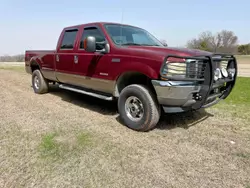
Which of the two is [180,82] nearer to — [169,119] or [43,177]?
[169,119]

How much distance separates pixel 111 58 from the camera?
4207 millimetres

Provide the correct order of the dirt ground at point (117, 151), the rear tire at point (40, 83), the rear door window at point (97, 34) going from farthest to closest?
the rear tire at point (40, 83)
the rear door window at point (97, 34)
the dirt ground at point (117, 151)

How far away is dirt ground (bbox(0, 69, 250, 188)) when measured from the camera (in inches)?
98.3

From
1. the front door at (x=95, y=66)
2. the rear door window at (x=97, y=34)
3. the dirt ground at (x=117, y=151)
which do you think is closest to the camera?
the dirt ground at (x=117, y=151)

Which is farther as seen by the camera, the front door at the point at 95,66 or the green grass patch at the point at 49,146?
the front door at the point at 95,66

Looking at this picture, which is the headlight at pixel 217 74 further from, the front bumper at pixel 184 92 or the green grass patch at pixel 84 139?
the green grass patch at pixel 84 139

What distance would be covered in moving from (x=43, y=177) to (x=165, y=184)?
140 centimetres

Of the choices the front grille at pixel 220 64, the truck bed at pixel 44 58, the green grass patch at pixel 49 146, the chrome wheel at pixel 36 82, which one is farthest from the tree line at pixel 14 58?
the front grille at pixel 220 64

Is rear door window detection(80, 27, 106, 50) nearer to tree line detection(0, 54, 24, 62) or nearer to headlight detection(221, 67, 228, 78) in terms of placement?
headlight detection(221, 67, 228, 78)

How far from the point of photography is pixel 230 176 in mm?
2555

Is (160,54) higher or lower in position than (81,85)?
higher

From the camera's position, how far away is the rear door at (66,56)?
536 cm

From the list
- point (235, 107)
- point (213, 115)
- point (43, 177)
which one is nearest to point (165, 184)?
point (43, 177)

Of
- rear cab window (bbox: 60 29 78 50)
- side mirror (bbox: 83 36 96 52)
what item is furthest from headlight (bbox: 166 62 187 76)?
rear cab window (bbox: 60 29 78 50)
